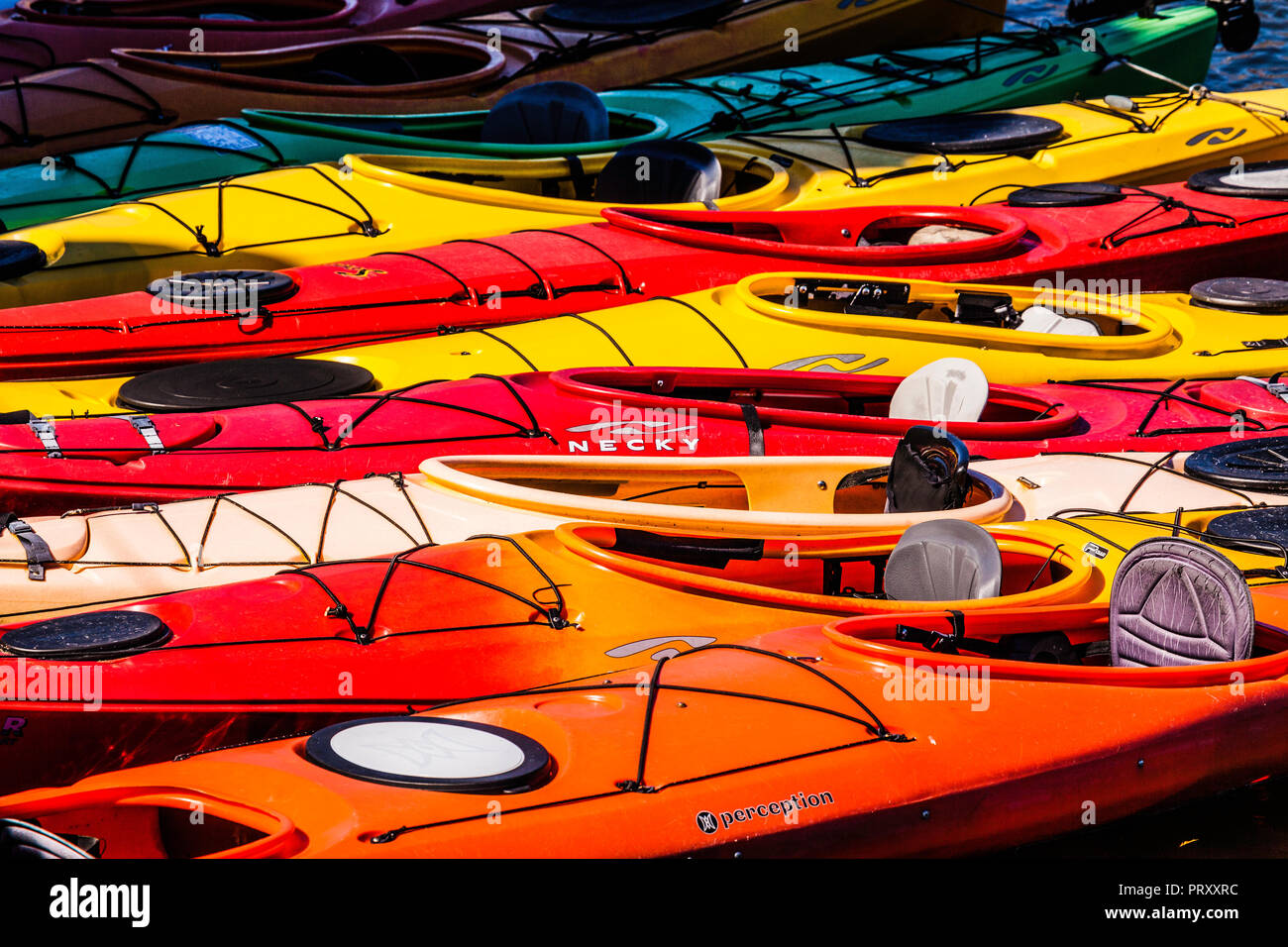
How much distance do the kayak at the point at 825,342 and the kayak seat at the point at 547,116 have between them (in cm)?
202

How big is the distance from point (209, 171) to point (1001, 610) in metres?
5.35

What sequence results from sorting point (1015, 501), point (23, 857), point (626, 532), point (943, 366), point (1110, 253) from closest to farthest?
point (23, 857)
point (626, 532)
point (1015, 501)
point (943, 366)
point (1110, 253)

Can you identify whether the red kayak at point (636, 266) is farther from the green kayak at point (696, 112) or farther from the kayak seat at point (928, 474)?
the kayak seat at point (928, 474)

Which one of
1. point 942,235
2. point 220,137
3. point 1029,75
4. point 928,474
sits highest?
point 1029,75

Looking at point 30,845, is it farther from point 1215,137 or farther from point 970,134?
point 1215,137

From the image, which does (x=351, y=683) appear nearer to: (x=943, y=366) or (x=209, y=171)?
(x=943, y=366)

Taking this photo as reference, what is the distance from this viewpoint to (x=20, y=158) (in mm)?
7730

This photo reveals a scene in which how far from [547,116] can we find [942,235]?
227 centimetres

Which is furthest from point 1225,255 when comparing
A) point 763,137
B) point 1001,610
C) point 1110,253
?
point 1001,610

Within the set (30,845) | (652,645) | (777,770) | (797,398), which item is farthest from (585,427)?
(30,845)

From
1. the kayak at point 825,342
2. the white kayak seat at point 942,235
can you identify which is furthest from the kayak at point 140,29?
the white kayak seat at point 942,235

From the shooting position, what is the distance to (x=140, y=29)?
8.97 meters

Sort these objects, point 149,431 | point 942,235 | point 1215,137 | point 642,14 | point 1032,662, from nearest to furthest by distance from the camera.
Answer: point 1032,662
point 149,431
point 942,235
point 1215,137
point 642,14

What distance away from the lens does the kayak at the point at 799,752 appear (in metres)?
3.06
